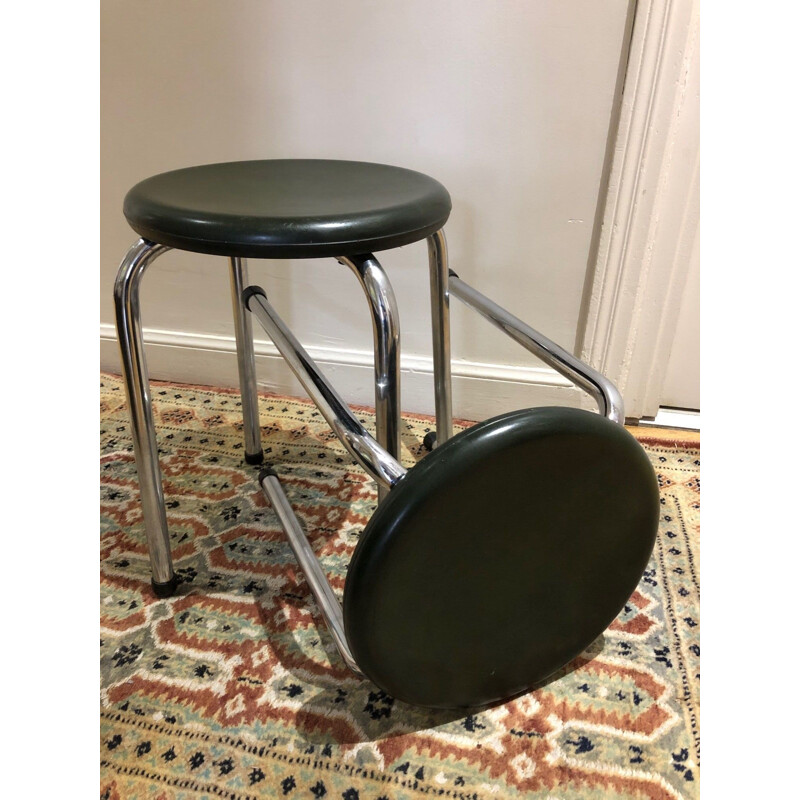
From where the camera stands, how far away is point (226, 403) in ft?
4.08

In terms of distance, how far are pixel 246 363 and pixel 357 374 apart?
0.94 feet

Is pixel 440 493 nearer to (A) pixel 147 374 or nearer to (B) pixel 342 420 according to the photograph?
(B) pixel 342 420

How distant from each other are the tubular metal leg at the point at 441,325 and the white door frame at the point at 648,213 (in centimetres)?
34

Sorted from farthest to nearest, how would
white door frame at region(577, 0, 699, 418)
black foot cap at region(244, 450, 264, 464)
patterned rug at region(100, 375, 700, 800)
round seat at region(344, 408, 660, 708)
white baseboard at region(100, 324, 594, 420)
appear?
white baseboard at region(100, 324, 594, 420), black foot cap at region(244, 450, 264, 464), white door frame at region(577, 0, 699, 418), patterned rug at region(100, 375, 700, 800), round seat at region(344, 408, 660, 708)

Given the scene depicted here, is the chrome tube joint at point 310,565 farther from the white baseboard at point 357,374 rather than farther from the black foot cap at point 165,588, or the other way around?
the white baseboard at point 357,374

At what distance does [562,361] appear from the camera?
2.19ft

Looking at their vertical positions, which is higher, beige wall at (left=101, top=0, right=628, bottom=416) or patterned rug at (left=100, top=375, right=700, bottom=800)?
beige wall at (left=101, top=0, right=628, bottom=416)

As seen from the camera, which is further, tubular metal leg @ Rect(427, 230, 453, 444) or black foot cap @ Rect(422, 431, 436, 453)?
black foot cap @ Rect(422, 431, 436, 453)

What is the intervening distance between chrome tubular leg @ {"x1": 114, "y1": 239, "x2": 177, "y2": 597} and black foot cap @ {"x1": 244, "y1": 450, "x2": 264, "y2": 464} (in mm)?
285

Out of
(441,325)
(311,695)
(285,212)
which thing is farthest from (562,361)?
(311,695)

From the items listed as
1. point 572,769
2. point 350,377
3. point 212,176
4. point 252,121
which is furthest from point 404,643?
point 252,121

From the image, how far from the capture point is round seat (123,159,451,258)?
21.1 inches

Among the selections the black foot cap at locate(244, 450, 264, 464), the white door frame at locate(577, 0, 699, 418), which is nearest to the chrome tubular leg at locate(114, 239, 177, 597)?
the black foot cap at locate(244, 450, 264, 464)

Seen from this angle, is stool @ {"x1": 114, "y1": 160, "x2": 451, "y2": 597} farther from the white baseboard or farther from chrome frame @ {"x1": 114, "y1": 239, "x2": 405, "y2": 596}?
the white baseboard
